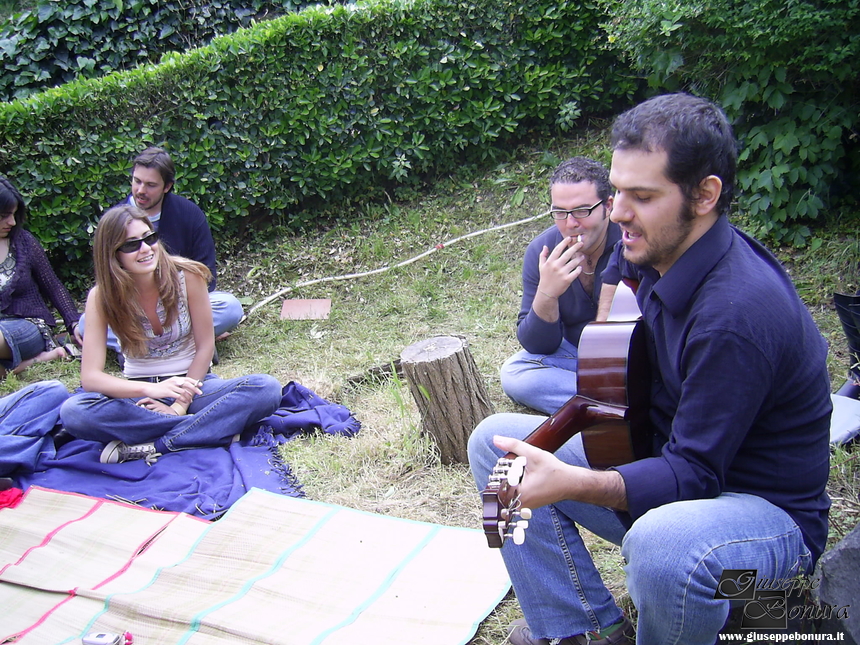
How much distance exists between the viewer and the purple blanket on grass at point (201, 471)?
377 cm

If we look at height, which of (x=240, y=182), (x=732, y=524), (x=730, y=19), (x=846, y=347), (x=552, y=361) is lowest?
(x=846, y=347)

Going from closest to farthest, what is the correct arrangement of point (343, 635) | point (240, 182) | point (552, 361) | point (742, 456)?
1. point (742, 456)
2. point (343, 635)
3. point (552, 361)
4. point (240, 182)

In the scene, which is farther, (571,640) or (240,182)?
(240,182)

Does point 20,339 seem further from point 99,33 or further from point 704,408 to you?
point 704,408

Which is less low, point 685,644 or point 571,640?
point 685,644

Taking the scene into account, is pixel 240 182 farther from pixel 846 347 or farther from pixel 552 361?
pixel 846 347

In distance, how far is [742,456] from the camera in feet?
6.32

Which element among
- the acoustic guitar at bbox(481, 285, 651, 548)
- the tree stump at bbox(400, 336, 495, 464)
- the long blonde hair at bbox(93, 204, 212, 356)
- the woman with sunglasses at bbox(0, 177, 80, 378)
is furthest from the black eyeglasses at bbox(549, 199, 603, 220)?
the woman with sunglasses at bbox(0, 177, 80, 378)

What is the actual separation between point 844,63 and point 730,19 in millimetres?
693

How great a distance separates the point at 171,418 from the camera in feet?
13.8

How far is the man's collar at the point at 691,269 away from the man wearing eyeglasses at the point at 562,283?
1448 millimetres

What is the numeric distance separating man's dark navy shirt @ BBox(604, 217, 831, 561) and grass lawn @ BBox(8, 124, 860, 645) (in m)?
0.90

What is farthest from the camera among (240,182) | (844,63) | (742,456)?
(240,182)

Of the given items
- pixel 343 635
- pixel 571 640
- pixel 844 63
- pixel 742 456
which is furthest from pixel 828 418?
pixel 844 63
